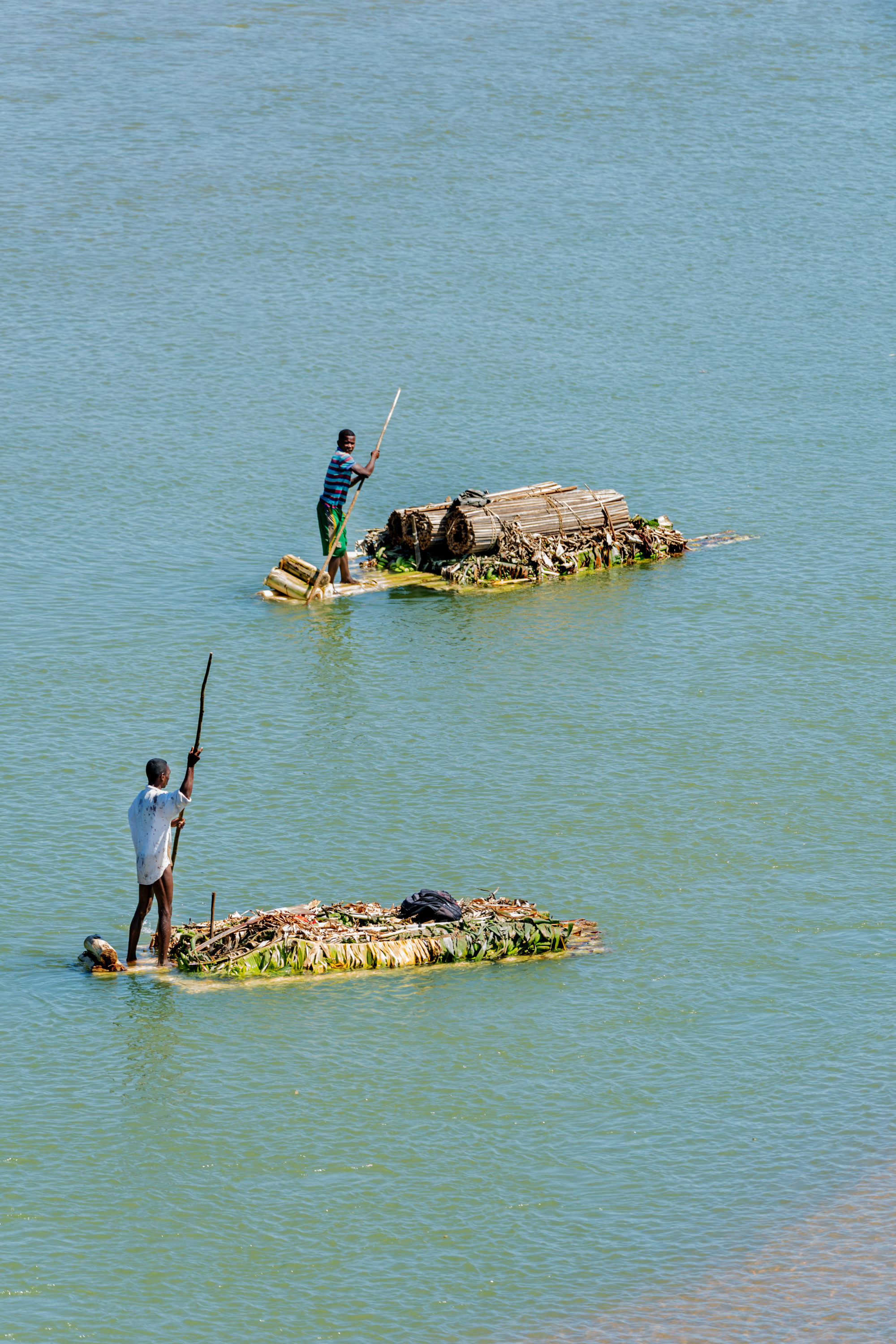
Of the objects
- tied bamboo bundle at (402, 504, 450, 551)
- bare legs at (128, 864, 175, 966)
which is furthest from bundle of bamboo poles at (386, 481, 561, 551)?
bare legs at (128, 864, 175, 966)

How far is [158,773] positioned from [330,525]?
9.58 meters

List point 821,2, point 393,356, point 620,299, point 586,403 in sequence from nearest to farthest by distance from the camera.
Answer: point 586,403 < point 393,356 < point 620,299 < point 821,2

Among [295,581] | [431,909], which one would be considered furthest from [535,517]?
[431,909]

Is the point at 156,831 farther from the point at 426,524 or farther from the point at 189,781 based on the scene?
the point at 426,524

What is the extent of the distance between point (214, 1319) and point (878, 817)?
8893 mm

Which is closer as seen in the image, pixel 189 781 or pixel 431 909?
pixel 189 781

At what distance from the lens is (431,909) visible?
45.5ft

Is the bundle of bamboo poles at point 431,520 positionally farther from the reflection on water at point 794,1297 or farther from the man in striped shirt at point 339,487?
the reflection on water at point 794,1297

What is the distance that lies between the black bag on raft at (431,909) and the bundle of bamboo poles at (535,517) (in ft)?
30.3

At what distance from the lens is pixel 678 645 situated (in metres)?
21.3

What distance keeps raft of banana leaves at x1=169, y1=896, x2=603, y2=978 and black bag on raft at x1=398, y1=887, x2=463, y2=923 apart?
5 centimetres

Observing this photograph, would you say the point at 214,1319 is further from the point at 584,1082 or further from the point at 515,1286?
the point at 584,1082

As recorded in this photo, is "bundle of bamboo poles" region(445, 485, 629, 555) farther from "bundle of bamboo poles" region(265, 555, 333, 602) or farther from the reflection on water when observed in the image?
the reflection on water

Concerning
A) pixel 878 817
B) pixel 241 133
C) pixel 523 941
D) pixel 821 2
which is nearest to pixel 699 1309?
pixel 523 941
